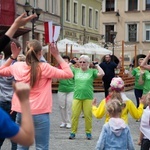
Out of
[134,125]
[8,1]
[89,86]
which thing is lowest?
[134,125]

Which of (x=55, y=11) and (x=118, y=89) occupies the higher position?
(x=55, y=11)

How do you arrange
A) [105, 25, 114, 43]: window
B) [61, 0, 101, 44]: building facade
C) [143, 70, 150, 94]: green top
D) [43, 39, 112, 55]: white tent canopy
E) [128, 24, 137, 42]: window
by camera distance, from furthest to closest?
[105, 25, 114, 43]: window → [128, 24, 137, 42]: window → [61, 0, 101, 44]: building facade → [43, 39, 112, 55]: white tent canopy → [143, 70, 150, 94]: green top

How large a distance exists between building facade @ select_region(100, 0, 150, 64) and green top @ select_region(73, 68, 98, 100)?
149 feet

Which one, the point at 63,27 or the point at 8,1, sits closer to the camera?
the point at 8,1

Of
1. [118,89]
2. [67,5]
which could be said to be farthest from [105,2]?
[118,89]

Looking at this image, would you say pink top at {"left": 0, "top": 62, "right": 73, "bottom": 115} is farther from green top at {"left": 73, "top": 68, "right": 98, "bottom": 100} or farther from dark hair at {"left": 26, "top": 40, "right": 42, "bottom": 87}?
green top at {"left": 73, "top": 68, "right": 98, "bottom": 100}

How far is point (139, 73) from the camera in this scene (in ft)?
39.8

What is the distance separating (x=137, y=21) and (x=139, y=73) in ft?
143

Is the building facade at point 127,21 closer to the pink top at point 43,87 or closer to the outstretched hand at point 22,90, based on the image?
the pink top at point 43,87

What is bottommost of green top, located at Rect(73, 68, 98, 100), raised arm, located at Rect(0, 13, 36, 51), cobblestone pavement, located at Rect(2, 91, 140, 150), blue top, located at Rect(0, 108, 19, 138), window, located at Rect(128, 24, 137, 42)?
cobblestone pavement, located at Rect(2, 91, 140, 150)

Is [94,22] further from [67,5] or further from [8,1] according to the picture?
[8,1]

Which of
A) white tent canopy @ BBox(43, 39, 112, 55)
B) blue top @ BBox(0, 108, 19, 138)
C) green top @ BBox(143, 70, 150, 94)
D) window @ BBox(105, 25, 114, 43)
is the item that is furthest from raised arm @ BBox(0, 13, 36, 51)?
window @ BBox(105, 25, 114, 43)

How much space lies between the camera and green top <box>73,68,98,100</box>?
929 cm

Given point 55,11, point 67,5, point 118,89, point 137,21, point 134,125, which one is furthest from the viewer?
point 137,21
